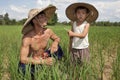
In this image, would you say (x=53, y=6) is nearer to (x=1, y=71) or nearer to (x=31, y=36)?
(x=31, y=36)

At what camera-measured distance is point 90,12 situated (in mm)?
3471

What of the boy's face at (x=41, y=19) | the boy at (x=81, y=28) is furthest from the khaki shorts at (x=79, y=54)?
the boy's face at (x=41, y=19)

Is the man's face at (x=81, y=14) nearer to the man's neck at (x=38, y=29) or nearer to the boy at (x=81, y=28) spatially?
the boy at (x=81, y=28)

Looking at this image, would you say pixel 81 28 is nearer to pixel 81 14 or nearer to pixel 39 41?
pixel 81 14

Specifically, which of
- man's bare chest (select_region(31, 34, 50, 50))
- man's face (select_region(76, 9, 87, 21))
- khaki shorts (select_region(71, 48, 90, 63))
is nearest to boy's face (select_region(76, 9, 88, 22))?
man's face (select_region(76, 9, 87, 21))

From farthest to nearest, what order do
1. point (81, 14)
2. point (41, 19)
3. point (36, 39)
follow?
point (81, 14)
point (36, 39)
point (41, 19)

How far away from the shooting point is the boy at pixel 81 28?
3373 mm

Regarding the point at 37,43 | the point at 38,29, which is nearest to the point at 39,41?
the point at 37,43

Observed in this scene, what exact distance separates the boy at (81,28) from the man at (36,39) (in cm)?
41

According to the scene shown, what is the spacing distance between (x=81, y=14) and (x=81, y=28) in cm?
16

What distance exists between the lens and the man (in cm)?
283

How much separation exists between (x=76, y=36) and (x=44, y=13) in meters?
0.49

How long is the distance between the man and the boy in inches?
16.2

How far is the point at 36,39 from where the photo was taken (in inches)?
117
